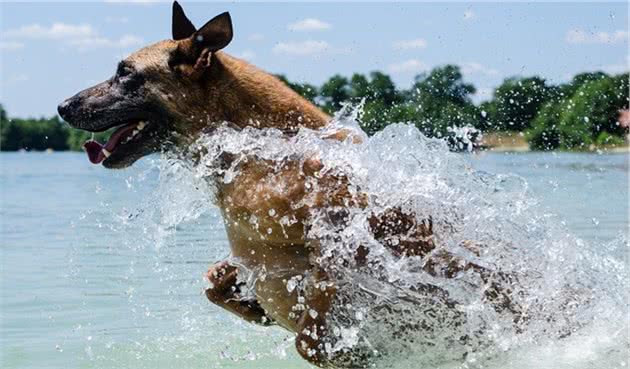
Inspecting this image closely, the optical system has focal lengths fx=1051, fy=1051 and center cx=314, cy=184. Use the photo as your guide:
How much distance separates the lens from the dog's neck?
5965 millimetres

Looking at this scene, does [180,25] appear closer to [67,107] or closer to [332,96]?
[67,107]

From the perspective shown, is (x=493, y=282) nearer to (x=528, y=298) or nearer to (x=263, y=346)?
(x=528, y=298)

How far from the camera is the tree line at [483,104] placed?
15509 millimetres

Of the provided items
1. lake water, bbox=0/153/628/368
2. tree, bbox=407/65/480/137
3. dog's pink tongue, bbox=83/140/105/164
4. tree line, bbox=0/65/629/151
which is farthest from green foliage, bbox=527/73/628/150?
dog's pink tongue, bbox=83/140/105/164

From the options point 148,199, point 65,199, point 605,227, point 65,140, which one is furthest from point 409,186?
point 65,140

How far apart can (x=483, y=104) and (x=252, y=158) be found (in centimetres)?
1695

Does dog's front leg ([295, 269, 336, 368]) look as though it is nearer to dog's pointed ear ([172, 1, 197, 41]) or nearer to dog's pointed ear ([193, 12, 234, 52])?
dog's pointed ear ([193, 12, 234, 52])

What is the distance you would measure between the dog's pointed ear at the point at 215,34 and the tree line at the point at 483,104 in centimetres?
68

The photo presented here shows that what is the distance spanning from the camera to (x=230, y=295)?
21.0 ft

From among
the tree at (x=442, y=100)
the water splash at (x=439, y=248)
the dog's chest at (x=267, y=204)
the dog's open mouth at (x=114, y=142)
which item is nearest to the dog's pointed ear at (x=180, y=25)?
the dog's open mouth at (x=114, y=142)

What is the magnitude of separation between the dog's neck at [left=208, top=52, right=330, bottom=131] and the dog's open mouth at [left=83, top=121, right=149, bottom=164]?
0.50 metres

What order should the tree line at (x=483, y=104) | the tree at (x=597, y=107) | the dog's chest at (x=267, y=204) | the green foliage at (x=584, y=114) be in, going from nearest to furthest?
the dog's chest at (x=267, y=204)
the tree line at (x=483, y=104)
the green foliage at (x=584, y=114)
the tree at (x=597, y=107)

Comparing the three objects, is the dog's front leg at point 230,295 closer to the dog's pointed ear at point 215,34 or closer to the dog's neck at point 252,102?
the dog's neck at point 252,102

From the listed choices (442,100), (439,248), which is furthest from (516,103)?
(439,248)
